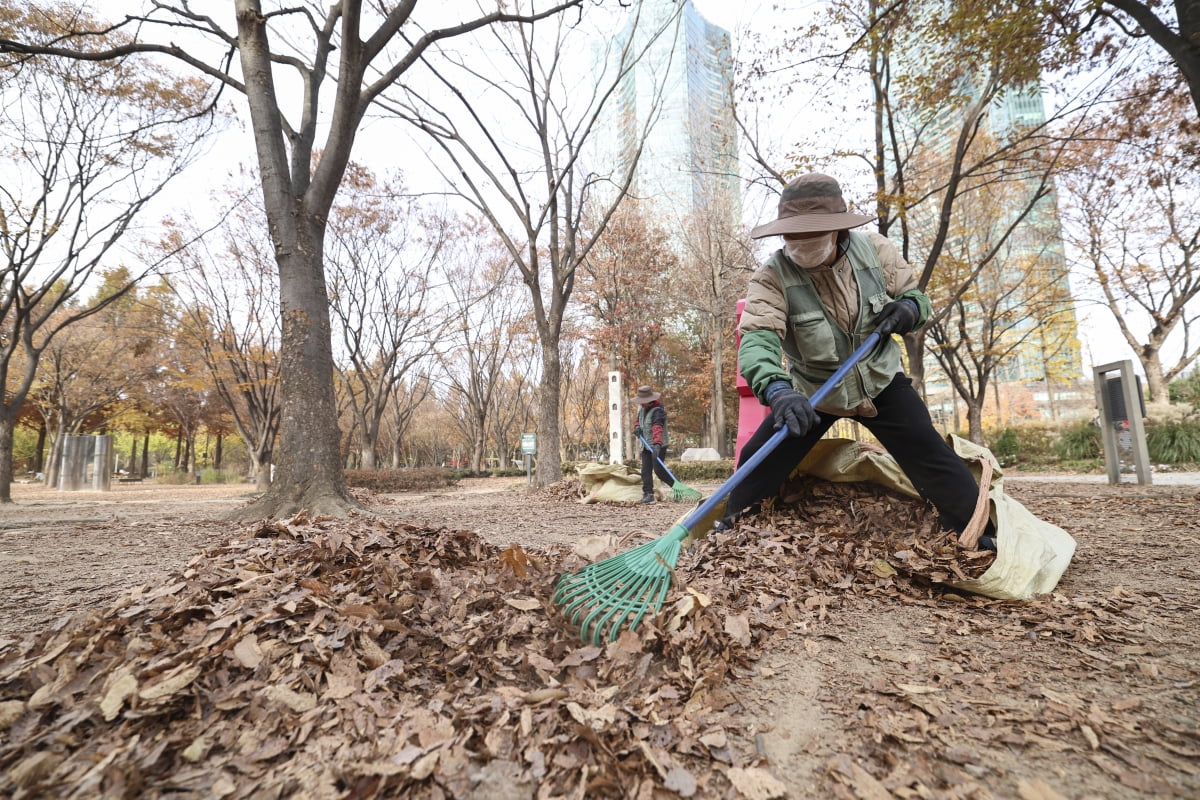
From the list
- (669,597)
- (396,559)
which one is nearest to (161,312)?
(396,559)

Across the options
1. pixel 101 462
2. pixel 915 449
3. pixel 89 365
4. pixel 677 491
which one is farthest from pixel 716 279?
pixel 89 365

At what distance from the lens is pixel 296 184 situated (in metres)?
5.15

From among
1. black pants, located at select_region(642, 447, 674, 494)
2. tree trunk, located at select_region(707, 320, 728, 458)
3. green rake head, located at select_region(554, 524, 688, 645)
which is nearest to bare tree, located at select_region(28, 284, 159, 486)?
black pants, located at select_region(642, 447, 674, 494)

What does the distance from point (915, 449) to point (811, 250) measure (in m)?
1.04

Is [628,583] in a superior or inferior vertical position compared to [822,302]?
inferior

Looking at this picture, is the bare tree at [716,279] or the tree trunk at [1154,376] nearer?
the tree trunk at [1154,376]

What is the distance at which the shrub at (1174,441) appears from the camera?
10516 millimetres

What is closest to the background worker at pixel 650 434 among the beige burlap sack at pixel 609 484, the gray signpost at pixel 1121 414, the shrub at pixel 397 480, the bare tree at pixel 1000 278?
the beige burlap sack at pixel 609 484

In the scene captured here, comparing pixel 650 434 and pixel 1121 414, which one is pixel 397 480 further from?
pixel 1121 414

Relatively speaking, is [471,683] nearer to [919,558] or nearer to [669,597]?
[669,597]

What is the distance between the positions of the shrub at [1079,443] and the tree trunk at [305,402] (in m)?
16.4

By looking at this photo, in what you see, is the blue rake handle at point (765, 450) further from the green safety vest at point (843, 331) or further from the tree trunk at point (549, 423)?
the tree trunk at point (549, 423)

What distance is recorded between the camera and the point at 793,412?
2.20 metres

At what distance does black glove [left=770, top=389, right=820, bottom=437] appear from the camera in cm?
217
